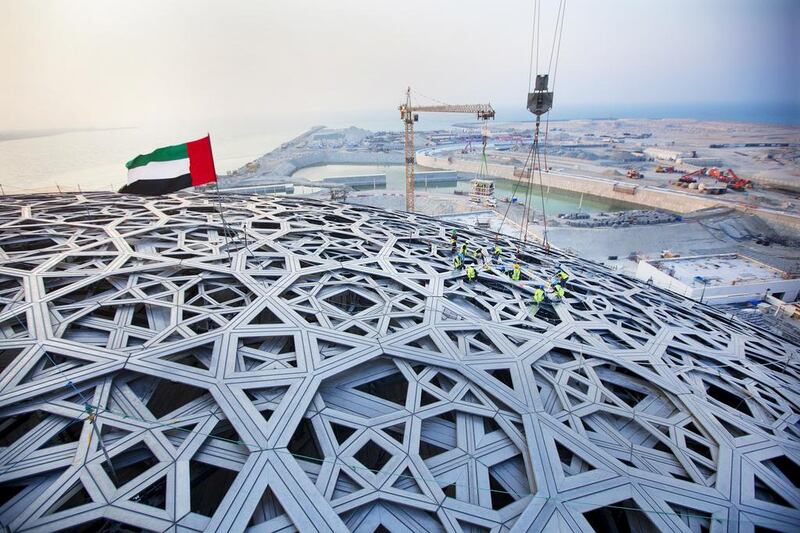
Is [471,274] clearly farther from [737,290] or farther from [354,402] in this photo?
[737,290]

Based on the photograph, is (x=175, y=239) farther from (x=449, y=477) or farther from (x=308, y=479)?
(x=449, y=477)

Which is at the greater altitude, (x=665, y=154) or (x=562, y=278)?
(x=665, y=154)

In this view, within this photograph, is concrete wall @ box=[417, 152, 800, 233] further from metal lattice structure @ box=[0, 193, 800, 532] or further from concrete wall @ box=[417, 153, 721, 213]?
metal lattice structure @ box=[0, 193, 800, 532]

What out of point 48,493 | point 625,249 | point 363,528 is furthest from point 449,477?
point 625,249

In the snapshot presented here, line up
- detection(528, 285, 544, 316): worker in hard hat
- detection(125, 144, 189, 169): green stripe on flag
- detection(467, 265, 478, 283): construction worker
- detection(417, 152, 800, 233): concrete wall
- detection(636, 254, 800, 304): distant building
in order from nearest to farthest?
1. detection(125, 144, 189, 169): green stripe on flag
2. detection(528, 285, 544, 316): worker in hard hat
3. detection(467, 265, 478, 283): construction worker
4. detection(636, 254, 800, 304): distant building
5. detection(417, 152, 800, 233): concrete wall

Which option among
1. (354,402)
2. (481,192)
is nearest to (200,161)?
(354,402)

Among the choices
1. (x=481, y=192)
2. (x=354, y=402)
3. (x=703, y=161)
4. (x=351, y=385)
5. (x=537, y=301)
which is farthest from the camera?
(x=703, y=161)

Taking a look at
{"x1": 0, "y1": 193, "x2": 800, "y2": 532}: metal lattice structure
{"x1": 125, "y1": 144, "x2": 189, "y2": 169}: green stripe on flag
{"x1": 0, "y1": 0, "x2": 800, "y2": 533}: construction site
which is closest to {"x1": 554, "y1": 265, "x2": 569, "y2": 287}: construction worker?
{"x1": 0, "y1": 0, "x2": 800, "y2": 533}: construction site

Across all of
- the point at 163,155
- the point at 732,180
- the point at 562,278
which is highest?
the point at 163,155
